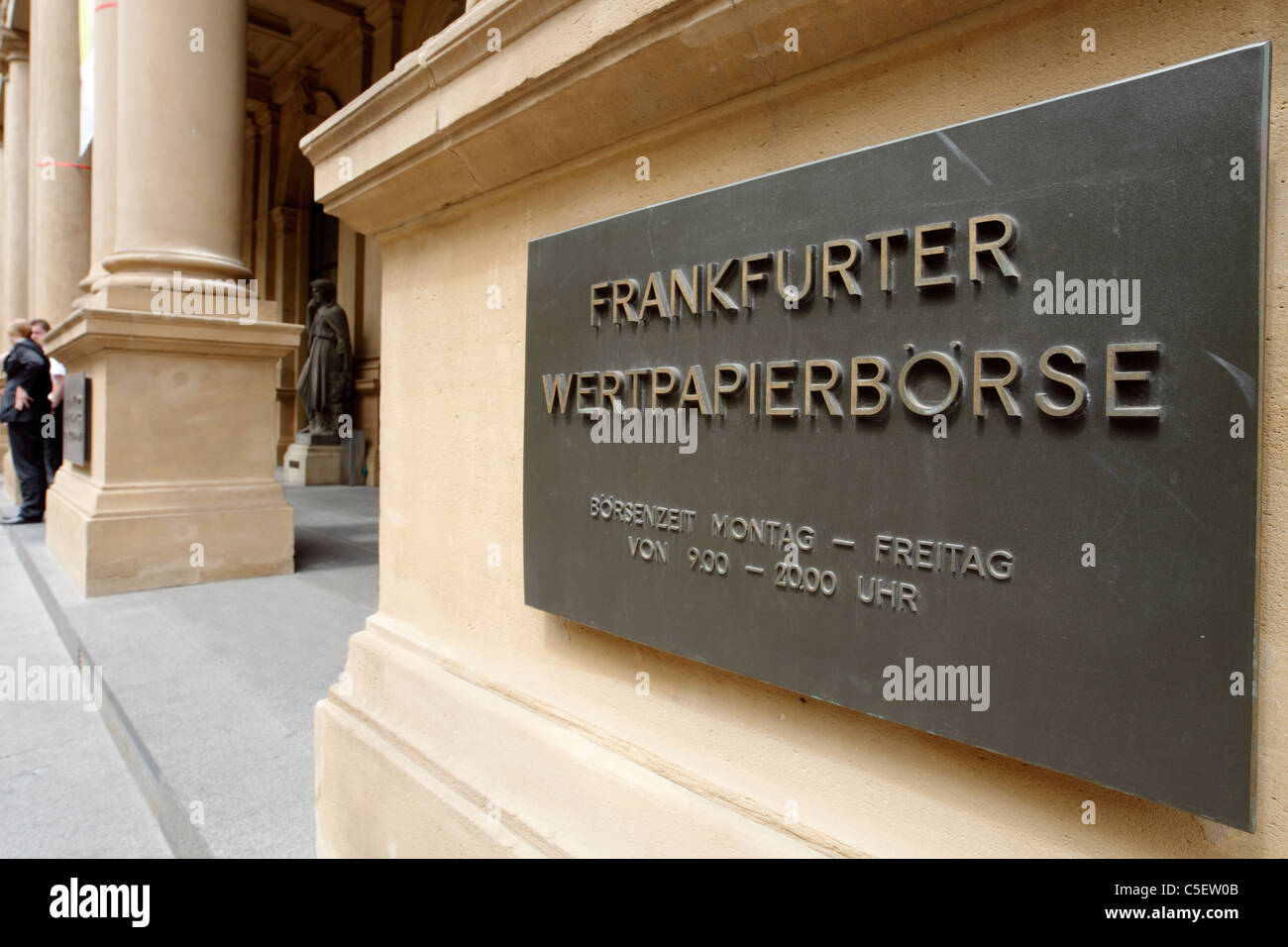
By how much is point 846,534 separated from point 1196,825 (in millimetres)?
596

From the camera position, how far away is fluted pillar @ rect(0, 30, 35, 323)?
13906 mm

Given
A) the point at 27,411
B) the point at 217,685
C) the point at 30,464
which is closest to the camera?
the point at 217,685

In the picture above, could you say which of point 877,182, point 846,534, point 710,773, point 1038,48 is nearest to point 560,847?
point 710,773

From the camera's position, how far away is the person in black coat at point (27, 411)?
8.39 m

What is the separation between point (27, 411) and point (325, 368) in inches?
244

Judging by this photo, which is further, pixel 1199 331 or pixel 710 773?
pixel 710 773

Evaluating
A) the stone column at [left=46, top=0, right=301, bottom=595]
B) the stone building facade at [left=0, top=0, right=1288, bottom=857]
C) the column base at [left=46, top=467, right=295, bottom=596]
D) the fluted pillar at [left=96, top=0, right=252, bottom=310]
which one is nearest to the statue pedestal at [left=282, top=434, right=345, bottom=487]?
the column base at [left=46, top=467, right=295, bottom=596]

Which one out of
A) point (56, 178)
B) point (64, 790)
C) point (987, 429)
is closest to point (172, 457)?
point (64, 790)

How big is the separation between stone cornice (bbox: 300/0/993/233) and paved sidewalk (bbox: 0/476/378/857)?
2.04 m

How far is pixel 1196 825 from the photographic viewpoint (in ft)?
3.30

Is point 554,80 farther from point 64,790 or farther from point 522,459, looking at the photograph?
point 64,790

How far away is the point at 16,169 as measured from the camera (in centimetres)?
1431

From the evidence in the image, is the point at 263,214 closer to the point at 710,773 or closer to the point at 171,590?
the point at 171,590

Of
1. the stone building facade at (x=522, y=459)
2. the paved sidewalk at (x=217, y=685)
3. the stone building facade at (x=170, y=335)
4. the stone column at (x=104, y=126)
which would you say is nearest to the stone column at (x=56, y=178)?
the stone building facade at (x=170, y=335)
